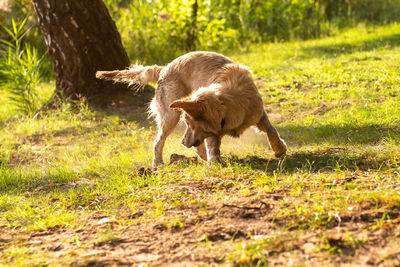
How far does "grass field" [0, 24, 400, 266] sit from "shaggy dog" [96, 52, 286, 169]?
31 cm

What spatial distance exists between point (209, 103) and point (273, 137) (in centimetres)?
107

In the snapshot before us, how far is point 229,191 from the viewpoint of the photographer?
13.8 feet

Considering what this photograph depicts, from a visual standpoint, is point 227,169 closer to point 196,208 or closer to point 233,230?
point 196,208

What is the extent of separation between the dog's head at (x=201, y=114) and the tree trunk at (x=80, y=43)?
4.52 meters

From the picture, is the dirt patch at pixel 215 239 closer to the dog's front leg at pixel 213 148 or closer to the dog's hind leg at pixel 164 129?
the dog's front leg at pixel 213 148

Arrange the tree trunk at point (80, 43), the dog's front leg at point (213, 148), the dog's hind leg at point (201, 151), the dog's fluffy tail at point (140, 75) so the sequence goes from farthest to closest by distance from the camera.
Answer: the tree trunk at point (80, 43) < the dog's fluffy tail at point (140, 75) < the dog's hind leg at point (201, 151) < the dog's front leg at point (213, 148)

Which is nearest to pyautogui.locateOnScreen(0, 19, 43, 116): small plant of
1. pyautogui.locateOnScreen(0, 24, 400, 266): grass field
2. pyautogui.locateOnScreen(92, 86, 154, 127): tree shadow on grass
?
pyautogui.locateOnScreen(0, 24, 400, 266): grass field

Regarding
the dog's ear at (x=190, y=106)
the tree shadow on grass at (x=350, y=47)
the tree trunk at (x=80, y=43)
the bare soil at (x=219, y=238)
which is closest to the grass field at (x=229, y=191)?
the bare soil at (x=219, y=238)

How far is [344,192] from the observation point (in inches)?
146

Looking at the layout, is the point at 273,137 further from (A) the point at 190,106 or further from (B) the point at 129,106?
(B) the point at 129,106

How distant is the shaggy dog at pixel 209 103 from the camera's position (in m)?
4.75

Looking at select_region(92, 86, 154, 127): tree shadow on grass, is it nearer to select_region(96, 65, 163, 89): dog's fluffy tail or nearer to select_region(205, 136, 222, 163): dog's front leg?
select_region(96, 65, 163, 89): dog's fluffy tail

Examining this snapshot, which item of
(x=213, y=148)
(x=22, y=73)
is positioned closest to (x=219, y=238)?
(x=213, y=148)

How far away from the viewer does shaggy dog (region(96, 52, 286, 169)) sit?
4.75m
